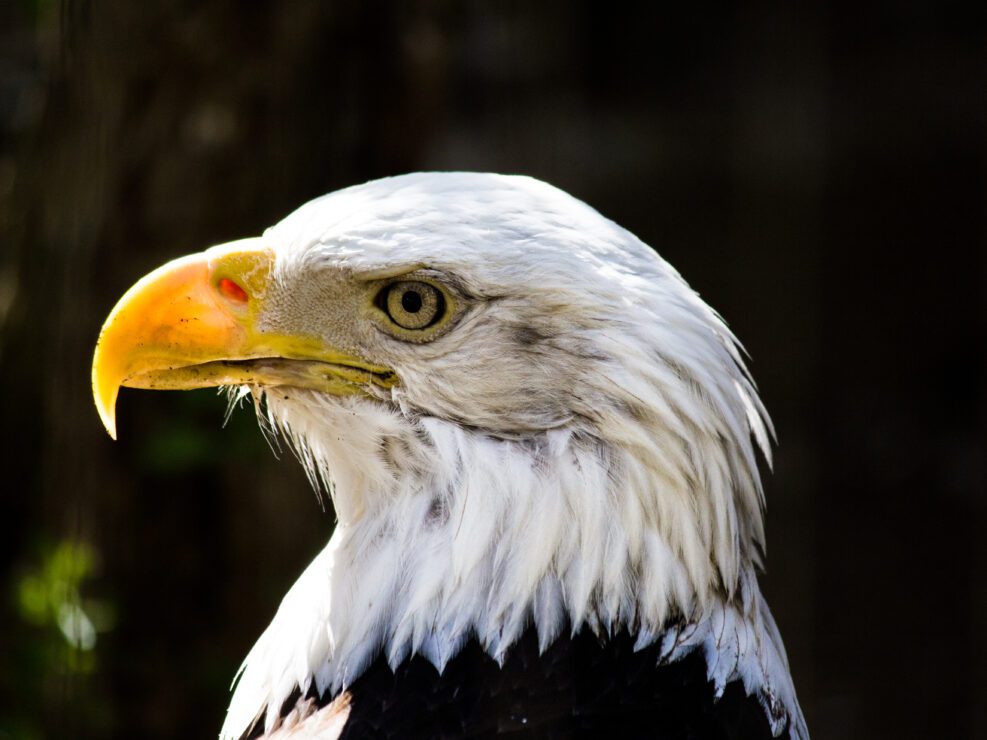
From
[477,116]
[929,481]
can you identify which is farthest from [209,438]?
[929,481]

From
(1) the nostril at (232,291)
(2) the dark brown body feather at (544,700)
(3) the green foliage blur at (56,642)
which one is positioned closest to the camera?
(2) the dark brown body feather at (544,700)

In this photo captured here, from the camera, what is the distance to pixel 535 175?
12.9 feet

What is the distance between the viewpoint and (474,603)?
1644mm

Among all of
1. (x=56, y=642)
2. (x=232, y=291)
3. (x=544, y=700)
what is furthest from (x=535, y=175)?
(x=544, y=700)

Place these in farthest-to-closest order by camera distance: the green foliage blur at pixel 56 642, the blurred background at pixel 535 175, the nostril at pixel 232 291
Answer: the blurred background at pixel 535 175 < the green foliage blur at pixel 56 642 < the nostril at pixel 232 291

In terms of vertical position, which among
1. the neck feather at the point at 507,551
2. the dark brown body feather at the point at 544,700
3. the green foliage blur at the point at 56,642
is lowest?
the green foliage blur at the point at 56,642

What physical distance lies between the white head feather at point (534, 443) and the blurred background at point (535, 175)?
1168 mm

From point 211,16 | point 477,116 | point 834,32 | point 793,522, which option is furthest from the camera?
point 793,522

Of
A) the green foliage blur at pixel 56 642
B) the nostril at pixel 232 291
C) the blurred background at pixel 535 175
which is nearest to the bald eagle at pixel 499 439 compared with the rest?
the nostril at pixel 232 291

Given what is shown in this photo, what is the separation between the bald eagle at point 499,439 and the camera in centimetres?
161

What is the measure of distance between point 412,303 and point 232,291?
0.26 metres

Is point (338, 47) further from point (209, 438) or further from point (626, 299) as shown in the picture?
point (626, 299)

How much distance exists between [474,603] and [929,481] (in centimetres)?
324

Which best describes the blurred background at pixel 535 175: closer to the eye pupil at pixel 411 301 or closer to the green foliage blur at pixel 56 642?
the green foliage blur at pixel 56 642
